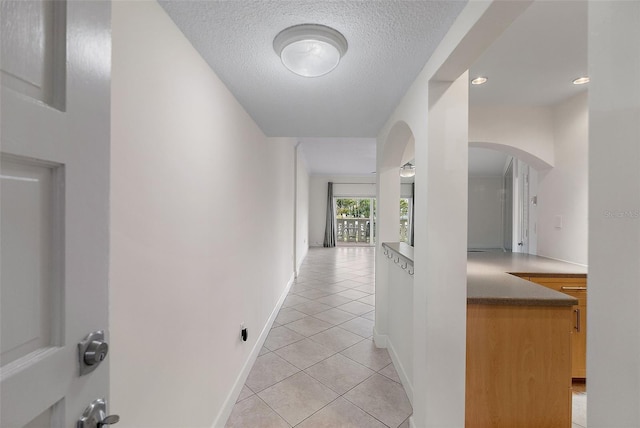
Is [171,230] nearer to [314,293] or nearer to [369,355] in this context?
[369,355]

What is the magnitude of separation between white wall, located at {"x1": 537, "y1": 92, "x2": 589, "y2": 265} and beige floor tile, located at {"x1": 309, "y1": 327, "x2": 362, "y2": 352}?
88.3 inches

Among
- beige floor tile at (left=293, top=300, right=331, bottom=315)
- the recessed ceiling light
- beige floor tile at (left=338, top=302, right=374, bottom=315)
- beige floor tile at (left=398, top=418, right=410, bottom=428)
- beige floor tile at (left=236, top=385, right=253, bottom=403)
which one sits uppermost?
the recessed ceiling light

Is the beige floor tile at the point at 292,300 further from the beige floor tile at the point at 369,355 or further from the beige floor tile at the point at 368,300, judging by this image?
the beige floor tile at the point at 369,355

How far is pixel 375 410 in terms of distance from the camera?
1948 mm

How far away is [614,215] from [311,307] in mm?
3764

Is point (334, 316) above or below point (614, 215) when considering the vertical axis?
below

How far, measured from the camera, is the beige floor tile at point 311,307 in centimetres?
385

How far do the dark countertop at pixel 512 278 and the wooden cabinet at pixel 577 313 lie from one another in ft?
0.13

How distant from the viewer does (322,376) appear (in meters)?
2.33

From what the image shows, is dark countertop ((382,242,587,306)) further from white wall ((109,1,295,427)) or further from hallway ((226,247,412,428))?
white wall ((109,1,295,427))

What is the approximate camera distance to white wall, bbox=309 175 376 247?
9820mm

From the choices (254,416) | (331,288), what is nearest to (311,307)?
(331,288)

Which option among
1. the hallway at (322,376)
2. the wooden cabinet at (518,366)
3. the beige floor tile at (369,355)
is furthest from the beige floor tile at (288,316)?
the wooden cabinet at (518,366)

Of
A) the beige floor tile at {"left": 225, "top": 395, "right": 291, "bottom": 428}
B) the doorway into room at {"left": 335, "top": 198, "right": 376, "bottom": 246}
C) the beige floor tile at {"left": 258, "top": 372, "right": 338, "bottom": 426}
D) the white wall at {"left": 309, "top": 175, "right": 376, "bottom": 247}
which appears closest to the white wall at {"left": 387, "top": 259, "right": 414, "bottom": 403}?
the beige floor tile at {"left": 258, "top": 372, "right": 338, "bottom": 426}
